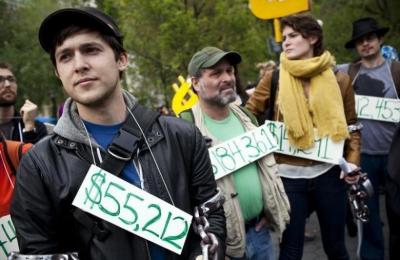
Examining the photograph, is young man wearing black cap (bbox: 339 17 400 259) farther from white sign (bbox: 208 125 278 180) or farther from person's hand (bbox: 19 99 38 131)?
person's hand (bbox: 19 99 38 131)

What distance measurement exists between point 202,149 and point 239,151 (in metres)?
0.84

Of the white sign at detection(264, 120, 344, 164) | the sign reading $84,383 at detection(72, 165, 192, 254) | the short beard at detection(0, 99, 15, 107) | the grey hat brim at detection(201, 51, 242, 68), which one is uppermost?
the grey hat brim at detection(201, 51, 242, 68)

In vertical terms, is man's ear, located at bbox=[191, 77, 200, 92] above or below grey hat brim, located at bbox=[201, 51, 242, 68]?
below

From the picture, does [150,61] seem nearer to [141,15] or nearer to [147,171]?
[141,15]

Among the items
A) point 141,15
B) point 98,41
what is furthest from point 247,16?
point 98,41

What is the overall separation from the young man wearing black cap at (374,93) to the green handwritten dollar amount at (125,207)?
274 cm

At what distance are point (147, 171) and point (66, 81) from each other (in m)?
0.45

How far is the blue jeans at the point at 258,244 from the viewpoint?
2.83 metres

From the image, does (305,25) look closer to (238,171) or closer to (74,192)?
(238,171)

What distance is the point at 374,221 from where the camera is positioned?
13.0ft

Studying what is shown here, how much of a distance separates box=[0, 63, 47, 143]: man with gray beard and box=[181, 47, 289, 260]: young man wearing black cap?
1.76 metres

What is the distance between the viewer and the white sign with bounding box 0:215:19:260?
2.67 m

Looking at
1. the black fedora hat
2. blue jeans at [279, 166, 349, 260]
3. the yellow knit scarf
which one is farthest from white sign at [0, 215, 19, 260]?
the black fedora hat

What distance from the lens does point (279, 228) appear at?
2785 mm
